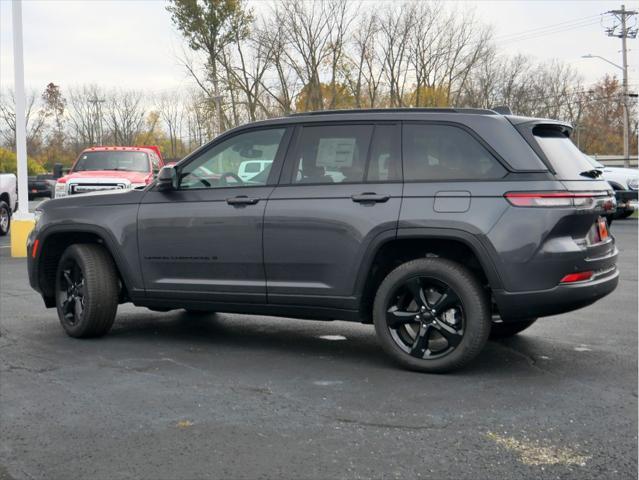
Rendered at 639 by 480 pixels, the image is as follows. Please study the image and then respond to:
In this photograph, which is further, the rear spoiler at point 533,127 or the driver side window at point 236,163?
the driver side window at point 236,163

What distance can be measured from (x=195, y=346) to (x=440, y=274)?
2140 millimetres

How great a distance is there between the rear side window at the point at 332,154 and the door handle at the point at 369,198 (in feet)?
0.49

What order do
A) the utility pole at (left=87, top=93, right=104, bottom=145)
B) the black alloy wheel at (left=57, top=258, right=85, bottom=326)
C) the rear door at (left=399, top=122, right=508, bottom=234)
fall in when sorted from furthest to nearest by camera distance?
1. the utility pole at (left=87, top=93, right=104, bottom=145)
2. the black alloy wheel at (left=57, top=258, right=85, bottom=326)
3. the rear door at (left=399, top=122, right=508, bottom=234)

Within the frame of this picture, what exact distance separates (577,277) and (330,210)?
5.60 feet

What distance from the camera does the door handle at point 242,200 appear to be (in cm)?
601

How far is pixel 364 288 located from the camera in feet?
18.6

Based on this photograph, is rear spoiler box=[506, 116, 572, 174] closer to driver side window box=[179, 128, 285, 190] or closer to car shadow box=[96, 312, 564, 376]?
car shadow box=[96, 312, 564, 376]

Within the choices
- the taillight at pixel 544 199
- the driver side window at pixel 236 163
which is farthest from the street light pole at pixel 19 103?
the taillight at pixel 544 199

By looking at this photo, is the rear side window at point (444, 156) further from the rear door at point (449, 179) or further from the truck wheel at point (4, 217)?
the truck wheel at point (4, 217)

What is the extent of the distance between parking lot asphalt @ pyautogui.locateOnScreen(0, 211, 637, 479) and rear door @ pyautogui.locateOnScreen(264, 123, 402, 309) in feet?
1.90

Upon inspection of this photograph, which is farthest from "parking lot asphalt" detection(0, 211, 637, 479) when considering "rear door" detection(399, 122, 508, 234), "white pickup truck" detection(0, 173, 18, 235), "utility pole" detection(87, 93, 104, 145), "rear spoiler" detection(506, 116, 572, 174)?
"utility pole" detection(87, 93, 104, 145)

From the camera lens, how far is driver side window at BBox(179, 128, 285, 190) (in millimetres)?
6148

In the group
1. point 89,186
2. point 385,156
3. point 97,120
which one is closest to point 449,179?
point 385,156

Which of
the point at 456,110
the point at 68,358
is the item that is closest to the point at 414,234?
the point at 456,110
